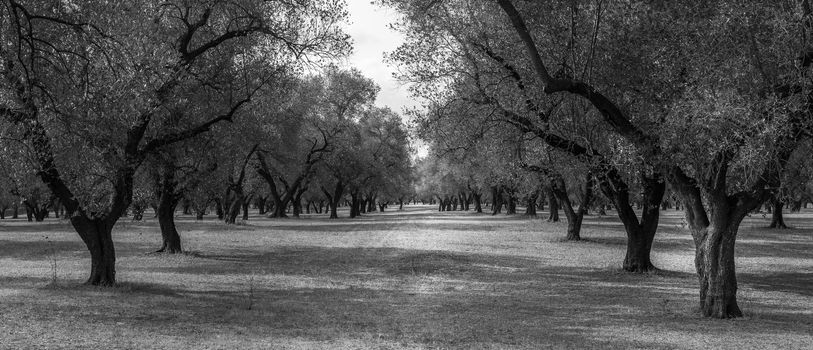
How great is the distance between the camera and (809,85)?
12.2m

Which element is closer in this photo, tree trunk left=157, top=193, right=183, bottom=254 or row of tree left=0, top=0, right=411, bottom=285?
row of tree left=0, top=0, right=411, bottom=285

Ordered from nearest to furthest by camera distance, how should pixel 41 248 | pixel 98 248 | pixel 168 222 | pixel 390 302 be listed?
pixel 390 302 → pixel 98 248 → pixel 168 222 → pixel 41 248

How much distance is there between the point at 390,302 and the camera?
16125 millimetres

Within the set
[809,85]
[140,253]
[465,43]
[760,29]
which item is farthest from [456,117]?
[140,253]

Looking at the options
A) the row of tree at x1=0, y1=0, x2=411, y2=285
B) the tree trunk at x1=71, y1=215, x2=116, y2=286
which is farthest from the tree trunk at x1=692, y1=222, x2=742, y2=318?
the tree trunk at x1=71, y1=215, x2=116, y2=286

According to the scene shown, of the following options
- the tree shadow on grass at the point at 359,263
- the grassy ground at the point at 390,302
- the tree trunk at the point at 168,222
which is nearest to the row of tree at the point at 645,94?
the grassy ground at the point at 390,302

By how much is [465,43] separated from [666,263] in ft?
42.2

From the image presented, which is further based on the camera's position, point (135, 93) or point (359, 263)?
point (359, 263)

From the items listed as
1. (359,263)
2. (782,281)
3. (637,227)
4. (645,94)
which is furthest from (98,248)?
(782,281)

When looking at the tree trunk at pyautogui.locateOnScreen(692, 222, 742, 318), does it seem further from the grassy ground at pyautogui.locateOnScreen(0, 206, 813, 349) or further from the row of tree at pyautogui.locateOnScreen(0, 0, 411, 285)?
the row of tree at pyautogui.locateOnScreen(0, 0, 411, 285)

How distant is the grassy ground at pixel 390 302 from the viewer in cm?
1166

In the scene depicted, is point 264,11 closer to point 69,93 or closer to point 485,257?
point 69,93

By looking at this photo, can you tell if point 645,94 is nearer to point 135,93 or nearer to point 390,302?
point 390,302

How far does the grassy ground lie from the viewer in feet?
38.2
